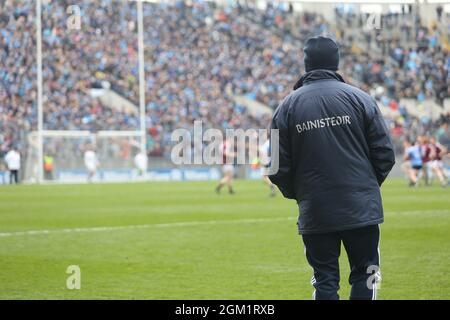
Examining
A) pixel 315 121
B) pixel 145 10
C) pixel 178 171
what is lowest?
pixel 178 171

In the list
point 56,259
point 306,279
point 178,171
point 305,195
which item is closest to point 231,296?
point 306,279

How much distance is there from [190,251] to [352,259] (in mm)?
7382

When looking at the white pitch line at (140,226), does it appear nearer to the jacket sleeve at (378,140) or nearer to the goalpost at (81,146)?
the jacket sleeve at (378,140)

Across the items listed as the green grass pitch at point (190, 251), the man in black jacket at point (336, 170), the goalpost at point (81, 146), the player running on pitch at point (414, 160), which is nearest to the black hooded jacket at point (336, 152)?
the man in black jacket at point (336, 170)

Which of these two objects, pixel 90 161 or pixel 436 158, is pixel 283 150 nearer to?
pixel 436 158

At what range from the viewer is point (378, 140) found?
655 centimetres

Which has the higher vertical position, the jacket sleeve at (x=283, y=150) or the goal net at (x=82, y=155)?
the jacket sleeve at (x=283, y=150)

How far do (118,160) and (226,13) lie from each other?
1467 centimetres

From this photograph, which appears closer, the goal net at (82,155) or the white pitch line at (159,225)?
the white pitch line at (159,225)

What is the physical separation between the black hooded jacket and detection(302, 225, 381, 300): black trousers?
0.11 meters

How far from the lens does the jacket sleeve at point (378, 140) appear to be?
6.55m

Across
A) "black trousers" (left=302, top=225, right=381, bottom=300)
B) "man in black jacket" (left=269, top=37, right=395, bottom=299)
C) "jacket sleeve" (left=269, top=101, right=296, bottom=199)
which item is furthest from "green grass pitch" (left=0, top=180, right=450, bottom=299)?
"jacket sleeve" (left=269, top=101, right=296, bottom=199)

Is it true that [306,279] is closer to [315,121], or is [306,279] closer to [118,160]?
[315,121]

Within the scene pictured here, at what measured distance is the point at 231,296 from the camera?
943 centimetres
